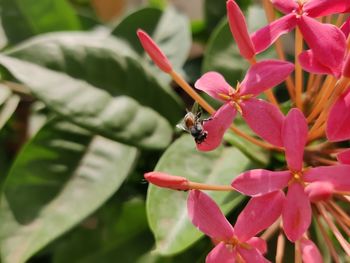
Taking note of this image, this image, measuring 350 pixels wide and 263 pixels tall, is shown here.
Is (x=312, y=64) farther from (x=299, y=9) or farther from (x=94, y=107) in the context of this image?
(x=94, y=107)

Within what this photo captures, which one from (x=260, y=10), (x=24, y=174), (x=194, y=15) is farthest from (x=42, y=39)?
(x=194, y=15)

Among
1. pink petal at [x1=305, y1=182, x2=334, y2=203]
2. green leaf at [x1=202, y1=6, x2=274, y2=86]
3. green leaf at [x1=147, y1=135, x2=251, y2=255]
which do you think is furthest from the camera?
green leaf at [x1=202, y1=6, x2=274, y2=86]

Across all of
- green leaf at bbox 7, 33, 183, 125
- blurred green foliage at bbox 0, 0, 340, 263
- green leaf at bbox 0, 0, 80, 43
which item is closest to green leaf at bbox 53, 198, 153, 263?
blurred green foliage at bbox 0, 0, 340, 263

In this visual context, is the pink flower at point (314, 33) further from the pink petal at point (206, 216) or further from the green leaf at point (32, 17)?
the green leaf at point (32, 17)

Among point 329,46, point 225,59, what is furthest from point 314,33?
point 225,59

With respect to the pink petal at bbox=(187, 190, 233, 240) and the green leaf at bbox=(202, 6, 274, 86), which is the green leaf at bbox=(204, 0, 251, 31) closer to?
the green leaf at bbox=(202, 6, 274, 86)

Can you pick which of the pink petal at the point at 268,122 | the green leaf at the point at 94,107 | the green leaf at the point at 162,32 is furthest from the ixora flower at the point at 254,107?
the green leaf at the point at 162,32

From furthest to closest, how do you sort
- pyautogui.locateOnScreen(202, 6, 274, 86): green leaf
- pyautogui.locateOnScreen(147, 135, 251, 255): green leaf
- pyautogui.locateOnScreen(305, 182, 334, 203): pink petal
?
pyautogui.locateOnScreen(202, 6, 274, 86): green leaf, pyautogui.locateOnScreen(147, 135, 251, 255): green leaf, pyautogui.locateOnScreen(305, 182, 334, 203): pink petal
